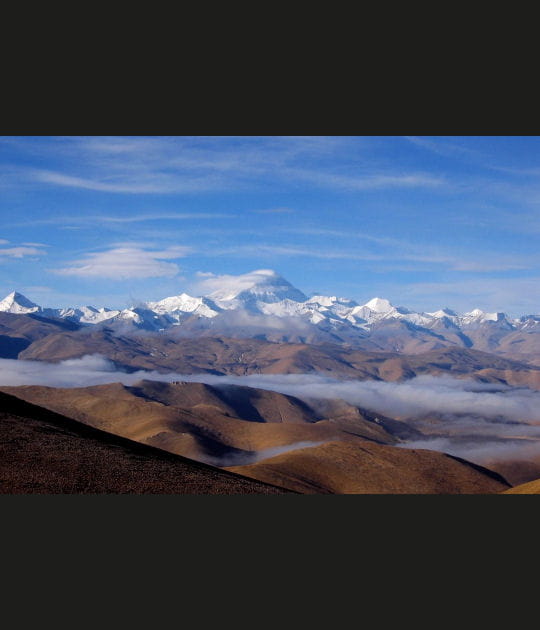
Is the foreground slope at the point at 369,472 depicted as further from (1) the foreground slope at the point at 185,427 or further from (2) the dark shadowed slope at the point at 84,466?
(1) the foreground slope at the point at 185,427

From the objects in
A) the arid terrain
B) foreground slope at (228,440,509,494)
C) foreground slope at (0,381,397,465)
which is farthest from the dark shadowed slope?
foreground slope at (0,381,397,465)

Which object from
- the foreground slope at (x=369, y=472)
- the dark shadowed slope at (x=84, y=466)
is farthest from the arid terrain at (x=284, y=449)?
the dark shadowed slope at (x=84, y=466)

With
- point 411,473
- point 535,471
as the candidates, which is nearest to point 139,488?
point 411,473

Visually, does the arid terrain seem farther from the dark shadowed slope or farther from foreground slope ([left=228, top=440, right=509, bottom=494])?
the dark shadowed slope

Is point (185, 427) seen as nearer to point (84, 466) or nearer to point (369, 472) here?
point (369, 472)

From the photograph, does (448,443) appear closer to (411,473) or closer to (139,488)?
(411,473)

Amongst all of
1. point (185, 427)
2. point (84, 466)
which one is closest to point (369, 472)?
point (84, 466)
